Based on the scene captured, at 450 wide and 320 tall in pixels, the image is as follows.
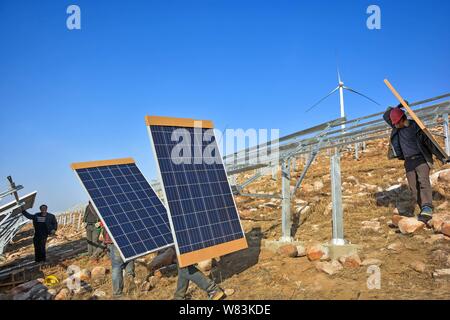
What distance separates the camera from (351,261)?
644 cm

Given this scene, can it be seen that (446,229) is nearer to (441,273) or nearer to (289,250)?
(441,273)

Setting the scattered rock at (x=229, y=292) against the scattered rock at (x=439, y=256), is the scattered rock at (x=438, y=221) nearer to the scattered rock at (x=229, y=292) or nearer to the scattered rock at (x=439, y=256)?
the scattered rock at (x=439, y=256)

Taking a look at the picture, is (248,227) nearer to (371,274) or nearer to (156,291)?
(156,291)

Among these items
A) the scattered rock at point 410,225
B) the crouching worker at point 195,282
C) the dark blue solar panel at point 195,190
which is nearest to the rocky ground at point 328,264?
the scattered rock at point 410,225

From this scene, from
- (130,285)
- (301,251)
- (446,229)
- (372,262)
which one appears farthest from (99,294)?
(446,229)

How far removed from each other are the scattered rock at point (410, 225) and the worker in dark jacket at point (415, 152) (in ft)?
0.47

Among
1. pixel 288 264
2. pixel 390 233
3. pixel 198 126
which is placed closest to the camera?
pixel 198 126

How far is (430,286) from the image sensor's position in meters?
5.17

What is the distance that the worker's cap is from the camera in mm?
7059

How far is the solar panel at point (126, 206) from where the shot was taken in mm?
6370

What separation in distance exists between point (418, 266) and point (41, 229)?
11.6 m

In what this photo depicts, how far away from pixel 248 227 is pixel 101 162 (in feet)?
17.6

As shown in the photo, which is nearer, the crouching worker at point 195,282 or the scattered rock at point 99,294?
the crouching worker at point 195,282
